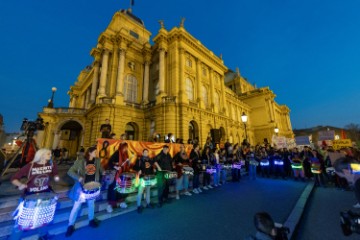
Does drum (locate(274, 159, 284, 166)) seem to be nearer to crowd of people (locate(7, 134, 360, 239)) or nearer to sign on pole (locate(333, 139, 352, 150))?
crowd of people (locate(7, 134, 360, 239))

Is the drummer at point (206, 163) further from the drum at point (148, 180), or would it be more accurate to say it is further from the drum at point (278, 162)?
the drum at point (278, 162)

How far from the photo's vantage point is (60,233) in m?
3.88

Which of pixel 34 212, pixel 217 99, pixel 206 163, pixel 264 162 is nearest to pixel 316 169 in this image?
pixel 264 162

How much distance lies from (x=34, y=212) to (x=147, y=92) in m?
21.6

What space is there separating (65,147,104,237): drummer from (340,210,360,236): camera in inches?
195

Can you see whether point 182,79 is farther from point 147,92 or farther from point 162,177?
point 162,177

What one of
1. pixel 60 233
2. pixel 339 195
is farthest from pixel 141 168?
pixel 339 195

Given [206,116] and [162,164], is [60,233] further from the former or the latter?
[206,116]

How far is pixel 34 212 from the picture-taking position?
2859 millimetres

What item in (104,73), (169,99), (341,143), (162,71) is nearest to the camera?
(341,143)

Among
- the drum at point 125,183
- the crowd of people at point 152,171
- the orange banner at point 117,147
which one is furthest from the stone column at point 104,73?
the drum at point 125,183

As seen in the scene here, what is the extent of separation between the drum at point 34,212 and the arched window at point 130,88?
65.9 ft

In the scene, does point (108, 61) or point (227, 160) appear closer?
point (227, 160)

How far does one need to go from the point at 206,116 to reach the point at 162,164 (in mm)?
17526
